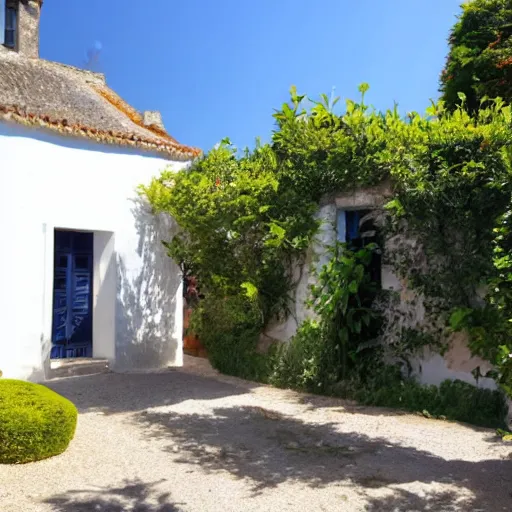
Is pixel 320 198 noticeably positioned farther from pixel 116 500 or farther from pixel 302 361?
pixel 116 500

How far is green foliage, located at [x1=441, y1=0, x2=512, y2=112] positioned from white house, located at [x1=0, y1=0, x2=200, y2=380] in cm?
909

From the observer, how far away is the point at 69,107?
11625 millimetres

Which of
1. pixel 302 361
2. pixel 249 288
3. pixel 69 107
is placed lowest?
pixel 302 361

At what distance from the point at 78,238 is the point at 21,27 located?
21.1 ft

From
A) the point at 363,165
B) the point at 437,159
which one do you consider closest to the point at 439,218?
the point at 437,159

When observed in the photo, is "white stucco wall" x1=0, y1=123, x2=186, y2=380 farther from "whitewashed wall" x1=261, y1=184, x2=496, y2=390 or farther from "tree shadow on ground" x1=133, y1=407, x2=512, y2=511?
"tree shadow on ground" x1=133, y1=407, x2=512, y2=511

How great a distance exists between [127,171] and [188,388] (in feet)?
13.1

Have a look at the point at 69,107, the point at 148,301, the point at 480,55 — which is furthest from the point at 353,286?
the point at 480,55

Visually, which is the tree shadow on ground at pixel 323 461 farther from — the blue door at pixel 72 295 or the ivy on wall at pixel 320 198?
the blue door at pixel 72 295

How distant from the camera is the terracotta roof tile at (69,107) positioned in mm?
9586

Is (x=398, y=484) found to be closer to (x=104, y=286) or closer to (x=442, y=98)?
(x=104, y=286)

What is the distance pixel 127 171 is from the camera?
1042cm

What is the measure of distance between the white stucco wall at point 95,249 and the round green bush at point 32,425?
11.2ft

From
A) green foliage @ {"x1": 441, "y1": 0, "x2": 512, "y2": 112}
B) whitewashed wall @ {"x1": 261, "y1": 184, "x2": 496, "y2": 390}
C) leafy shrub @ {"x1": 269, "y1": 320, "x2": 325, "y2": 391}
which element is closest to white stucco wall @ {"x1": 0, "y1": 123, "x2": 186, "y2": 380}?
whitewashed wall @ {"x1": 261, "y1": 184, "x2": 496, "y2": 390}
